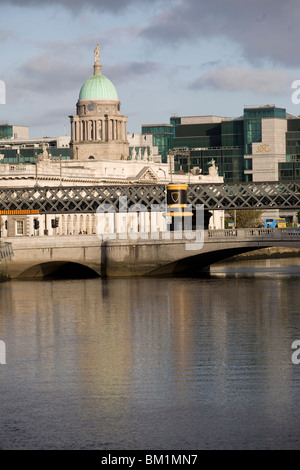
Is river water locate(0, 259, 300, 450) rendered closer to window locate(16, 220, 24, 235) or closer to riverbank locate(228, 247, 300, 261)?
riverbank locate(228, 247, 300, 261)

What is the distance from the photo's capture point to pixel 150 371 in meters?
55.9

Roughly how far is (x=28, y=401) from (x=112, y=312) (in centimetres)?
3274

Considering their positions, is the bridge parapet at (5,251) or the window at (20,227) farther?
the window at (20,227)

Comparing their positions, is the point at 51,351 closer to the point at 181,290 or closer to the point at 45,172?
the point at 181,290

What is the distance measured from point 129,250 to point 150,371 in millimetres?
60594

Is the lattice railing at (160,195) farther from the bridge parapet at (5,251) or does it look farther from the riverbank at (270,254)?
the riverbank at (270,254)

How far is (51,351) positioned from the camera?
6309 cm

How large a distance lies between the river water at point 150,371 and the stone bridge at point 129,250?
65.5ft

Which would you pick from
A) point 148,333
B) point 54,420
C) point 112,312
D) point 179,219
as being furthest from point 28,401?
Result: point 179,219

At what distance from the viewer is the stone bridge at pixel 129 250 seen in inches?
4518

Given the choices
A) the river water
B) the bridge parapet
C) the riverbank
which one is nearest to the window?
the riverbank

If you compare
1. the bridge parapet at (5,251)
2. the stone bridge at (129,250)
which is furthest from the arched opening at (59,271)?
the bridge parapet at (5,251)

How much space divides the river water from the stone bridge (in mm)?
19954

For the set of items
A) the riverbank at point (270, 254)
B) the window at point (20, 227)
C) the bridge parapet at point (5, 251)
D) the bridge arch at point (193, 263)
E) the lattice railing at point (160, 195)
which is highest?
the lattice railing at point (160, 195)
